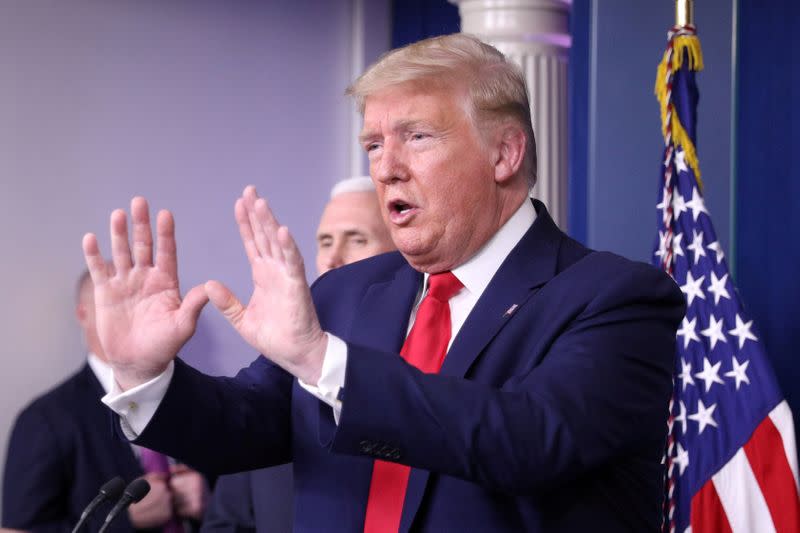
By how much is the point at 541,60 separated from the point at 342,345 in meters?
2.32

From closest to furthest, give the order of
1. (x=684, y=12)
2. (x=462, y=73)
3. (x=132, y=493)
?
(x=462, y=73) < (x=132, y=493) < (x=684, y=12)

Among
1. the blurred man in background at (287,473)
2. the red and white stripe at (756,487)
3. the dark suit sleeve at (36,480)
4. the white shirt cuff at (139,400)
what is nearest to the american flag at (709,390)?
the red and white stripe at (756,487)

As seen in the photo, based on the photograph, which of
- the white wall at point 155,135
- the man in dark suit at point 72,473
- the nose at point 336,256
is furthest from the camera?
the white wall at point 155,135

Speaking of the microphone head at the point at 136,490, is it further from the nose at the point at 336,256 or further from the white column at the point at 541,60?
the white column at the point at 541,60

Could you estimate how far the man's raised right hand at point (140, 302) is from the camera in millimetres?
1505

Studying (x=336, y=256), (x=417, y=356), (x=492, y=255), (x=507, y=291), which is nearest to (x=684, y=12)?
(x=336, y=256)

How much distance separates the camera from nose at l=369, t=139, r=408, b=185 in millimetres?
1687

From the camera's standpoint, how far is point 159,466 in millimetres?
3469

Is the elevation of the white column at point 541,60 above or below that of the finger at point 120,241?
above

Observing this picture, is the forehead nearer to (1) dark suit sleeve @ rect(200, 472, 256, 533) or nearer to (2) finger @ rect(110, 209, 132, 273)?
(2) finger @ rect(110, 209, 132, 273)

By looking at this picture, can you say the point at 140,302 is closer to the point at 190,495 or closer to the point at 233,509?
the point at 233,509

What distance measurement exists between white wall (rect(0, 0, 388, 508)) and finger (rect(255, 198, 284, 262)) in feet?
11.4

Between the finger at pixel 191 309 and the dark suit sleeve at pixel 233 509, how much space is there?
1.44 metres

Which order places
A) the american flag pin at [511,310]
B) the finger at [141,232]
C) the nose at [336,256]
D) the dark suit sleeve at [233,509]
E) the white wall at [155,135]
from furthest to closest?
the white wall at [155,135] → the nose at [336,256] → the dark suit sleeve at [233,509] → the american flag pin at [511,310] → the finger at [141,232]
